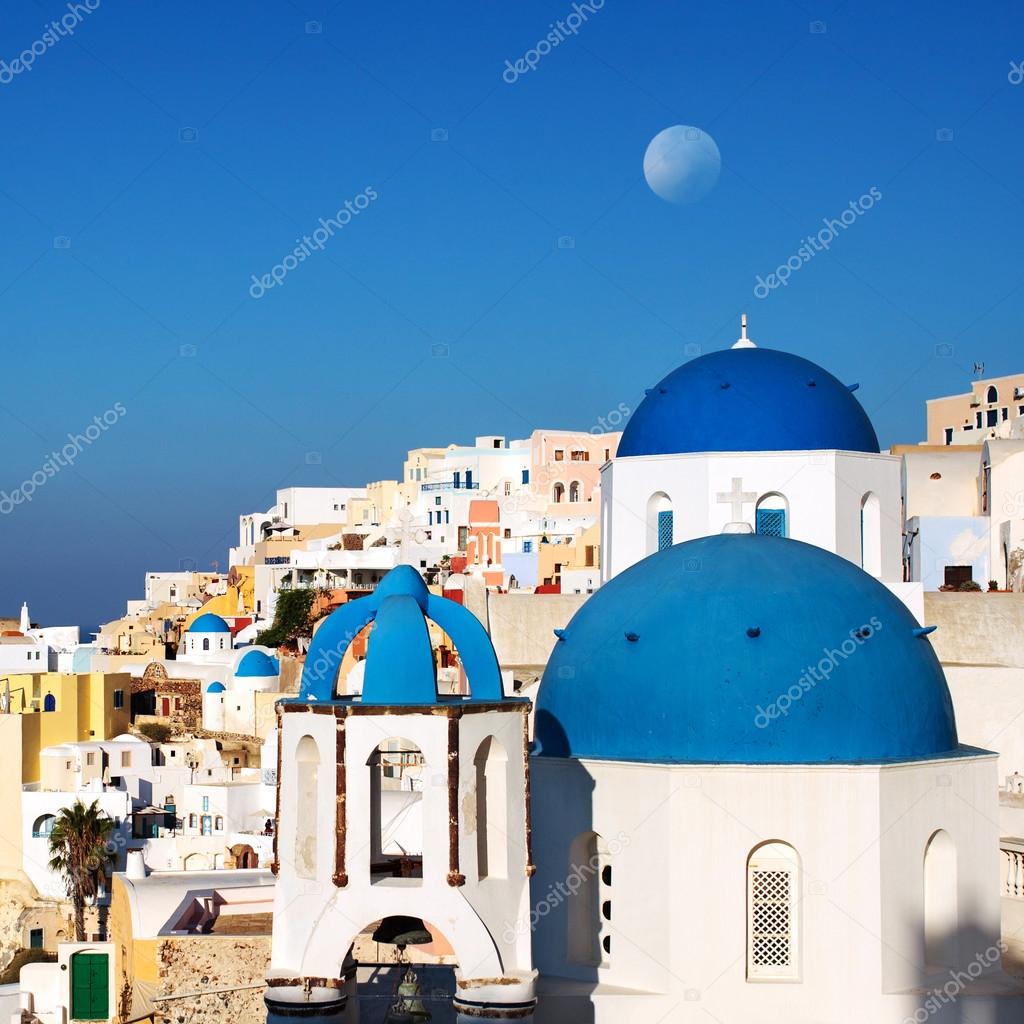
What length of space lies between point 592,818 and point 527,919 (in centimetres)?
218

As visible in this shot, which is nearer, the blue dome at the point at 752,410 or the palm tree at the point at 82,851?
the blue dome at the point at 752,410

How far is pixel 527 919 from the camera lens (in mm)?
12742

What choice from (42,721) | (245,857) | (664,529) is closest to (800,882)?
(664,529)

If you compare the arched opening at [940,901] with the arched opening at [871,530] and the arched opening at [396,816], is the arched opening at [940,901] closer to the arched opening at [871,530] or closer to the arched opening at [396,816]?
the arched opening at [396,816]

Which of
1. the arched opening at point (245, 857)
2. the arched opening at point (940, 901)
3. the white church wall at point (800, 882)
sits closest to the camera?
the white church wall at point (800, 882)

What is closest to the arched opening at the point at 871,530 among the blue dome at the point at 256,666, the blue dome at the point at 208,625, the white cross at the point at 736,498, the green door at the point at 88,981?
the white cross at the point at 736,498

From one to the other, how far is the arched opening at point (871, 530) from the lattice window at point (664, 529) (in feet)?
7.34

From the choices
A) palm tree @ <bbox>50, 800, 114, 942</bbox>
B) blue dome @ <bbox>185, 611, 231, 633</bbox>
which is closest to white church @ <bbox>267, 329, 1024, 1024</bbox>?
palm tree @ <bbox>50, 800, 114, 942</bbox>

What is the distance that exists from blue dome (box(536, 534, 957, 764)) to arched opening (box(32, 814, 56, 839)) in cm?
2136

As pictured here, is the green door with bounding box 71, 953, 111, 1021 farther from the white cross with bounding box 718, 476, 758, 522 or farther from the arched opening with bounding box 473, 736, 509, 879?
the arched opening with bounding box 473, 736, 509, 879

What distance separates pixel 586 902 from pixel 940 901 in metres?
3.06

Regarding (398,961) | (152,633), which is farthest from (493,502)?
(398,961)

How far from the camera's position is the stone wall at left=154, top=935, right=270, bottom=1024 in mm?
16781

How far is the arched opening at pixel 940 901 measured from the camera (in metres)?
14.6
